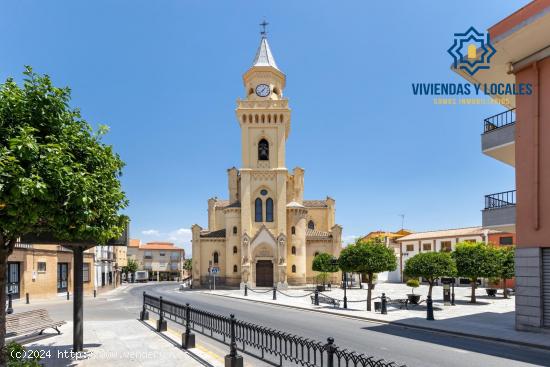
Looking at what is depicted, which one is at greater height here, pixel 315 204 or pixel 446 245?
pixel 315 204

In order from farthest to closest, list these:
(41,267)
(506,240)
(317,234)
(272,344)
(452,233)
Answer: (452,233), (317,234), (506,240), (41,267), (272,344)

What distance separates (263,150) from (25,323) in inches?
1452

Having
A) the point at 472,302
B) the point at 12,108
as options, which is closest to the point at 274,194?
the point at 472,302

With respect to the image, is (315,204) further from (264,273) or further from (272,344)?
(272,344)

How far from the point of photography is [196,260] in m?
47.7

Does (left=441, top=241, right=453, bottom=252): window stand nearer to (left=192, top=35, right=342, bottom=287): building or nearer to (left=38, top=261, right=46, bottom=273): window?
(left=192, top=35, right=342, bottom=287): building

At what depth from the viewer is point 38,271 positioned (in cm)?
2955

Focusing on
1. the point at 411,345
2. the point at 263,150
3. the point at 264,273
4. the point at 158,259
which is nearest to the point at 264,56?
the point at 263,150

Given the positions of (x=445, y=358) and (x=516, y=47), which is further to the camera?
(x=516, y=47)

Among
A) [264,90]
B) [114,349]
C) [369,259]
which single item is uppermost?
[264,90]

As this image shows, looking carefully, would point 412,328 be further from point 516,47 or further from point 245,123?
point 245,123

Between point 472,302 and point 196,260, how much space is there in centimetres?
3069

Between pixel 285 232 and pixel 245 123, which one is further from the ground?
pixel 245 123

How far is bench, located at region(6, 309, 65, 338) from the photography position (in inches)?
424
